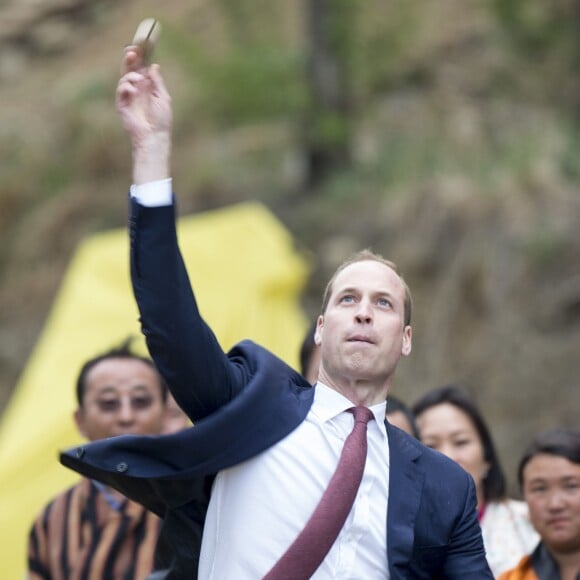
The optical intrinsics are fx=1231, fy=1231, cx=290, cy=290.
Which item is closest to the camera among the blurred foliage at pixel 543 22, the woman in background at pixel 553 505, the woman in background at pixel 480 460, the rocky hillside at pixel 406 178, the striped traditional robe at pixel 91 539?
the woman in background at pixel 553 505

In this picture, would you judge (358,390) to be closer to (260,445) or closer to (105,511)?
(260,445)

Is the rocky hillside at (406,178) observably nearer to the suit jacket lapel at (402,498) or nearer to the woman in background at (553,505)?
the woman in background at (553,505)

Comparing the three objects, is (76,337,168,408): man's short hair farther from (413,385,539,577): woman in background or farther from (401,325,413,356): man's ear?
(401,325,413,356): man's ear

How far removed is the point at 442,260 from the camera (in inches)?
332

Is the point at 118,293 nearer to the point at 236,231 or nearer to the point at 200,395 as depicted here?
the point at 236,231

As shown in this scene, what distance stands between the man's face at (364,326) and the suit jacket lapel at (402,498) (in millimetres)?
135

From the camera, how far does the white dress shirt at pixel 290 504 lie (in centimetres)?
219

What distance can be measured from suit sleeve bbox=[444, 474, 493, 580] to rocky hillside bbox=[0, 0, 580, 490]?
5.09 m

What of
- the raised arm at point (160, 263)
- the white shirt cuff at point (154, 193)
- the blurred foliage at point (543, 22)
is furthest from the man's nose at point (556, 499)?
the blurred foliage at point (543, 22)

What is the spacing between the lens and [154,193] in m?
2.13

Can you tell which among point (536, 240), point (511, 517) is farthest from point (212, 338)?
point (536, 240)

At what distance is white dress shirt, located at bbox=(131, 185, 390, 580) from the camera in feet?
7.19

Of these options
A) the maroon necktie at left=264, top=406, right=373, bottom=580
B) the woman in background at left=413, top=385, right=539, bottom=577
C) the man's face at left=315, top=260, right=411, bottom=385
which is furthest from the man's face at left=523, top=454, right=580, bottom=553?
the maroon necktie at left=264, top=406, right=373, bottom=580

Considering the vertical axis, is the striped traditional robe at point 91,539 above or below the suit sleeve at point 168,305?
below
